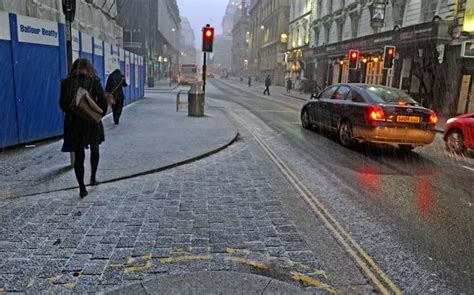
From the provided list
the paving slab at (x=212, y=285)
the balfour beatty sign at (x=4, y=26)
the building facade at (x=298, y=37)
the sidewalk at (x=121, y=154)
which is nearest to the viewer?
the paving slab at (x=212, y=285)

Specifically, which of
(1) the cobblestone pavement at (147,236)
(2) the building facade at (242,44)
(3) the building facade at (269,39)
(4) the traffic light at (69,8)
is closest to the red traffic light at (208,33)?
(4) the traffic light at (69,8)

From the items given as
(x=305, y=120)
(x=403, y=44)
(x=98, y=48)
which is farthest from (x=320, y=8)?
(x=98, y=48)

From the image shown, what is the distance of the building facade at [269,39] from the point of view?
62.6m

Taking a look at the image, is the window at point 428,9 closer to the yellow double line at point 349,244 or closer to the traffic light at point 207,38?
the traffic light at point 207,38

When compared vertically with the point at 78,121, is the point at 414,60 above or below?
above

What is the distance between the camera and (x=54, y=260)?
360 centimetres

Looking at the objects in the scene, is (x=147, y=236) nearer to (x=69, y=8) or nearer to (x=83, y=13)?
(x=69, y=8)

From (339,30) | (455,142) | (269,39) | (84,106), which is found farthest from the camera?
(269,39)

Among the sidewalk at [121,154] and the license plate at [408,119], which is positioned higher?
the license plate at [408,119]

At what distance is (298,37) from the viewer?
52.0 metres

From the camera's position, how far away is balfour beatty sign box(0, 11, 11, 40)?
24.6 ft

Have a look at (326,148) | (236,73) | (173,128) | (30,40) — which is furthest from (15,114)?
(236,73)

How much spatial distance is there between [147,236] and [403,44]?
22.9m

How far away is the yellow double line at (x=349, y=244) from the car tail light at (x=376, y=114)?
9.89 ft
